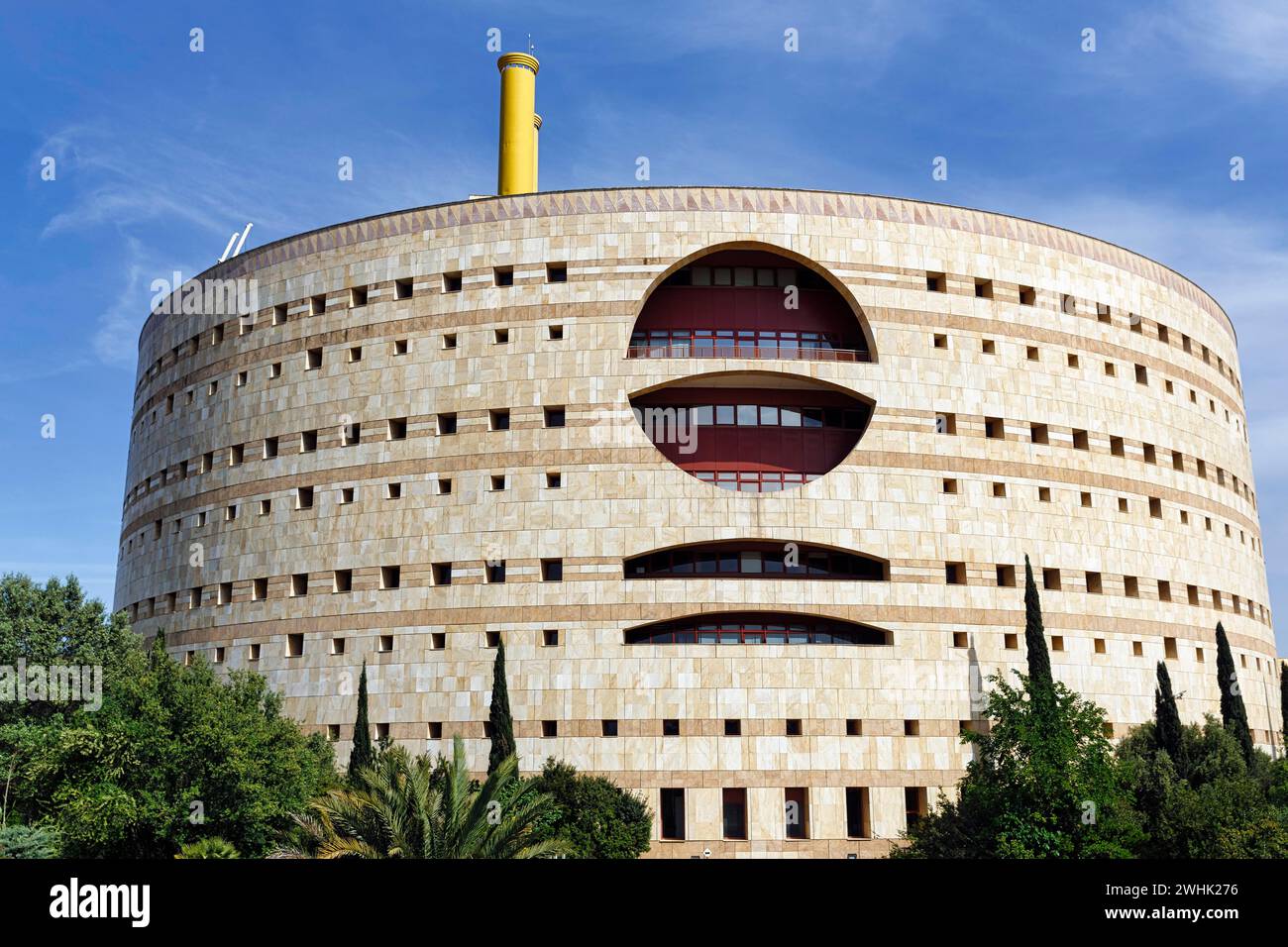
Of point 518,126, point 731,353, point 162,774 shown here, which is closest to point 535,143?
point 518,126

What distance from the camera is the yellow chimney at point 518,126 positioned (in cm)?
4900

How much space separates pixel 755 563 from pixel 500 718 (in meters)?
10.2

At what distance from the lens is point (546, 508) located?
37.3m

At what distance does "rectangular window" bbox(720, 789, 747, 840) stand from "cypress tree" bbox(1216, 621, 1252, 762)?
16.9 metres

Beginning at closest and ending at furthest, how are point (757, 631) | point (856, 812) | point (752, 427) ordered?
point (856, 812), point (757, 631), point (752, 427)

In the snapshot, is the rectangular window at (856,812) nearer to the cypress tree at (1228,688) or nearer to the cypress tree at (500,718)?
the cypress tree at (500,718)

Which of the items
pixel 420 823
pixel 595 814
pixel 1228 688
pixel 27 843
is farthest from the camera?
pixel 1228 688

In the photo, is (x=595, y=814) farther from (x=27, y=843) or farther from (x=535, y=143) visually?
(x=535, y=143)

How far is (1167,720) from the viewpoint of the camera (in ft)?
117

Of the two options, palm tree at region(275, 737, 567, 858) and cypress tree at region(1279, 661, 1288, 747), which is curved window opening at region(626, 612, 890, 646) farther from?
cypress tree at region(1279, 661, 1288, 747)

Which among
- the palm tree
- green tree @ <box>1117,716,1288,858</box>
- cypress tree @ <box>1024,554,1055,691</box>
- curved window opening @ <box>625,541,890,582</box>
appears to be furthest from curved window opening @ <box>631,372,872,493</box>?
the palm tree

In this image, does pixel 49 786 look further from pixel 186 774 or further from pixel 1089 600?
pixel 1089 600
